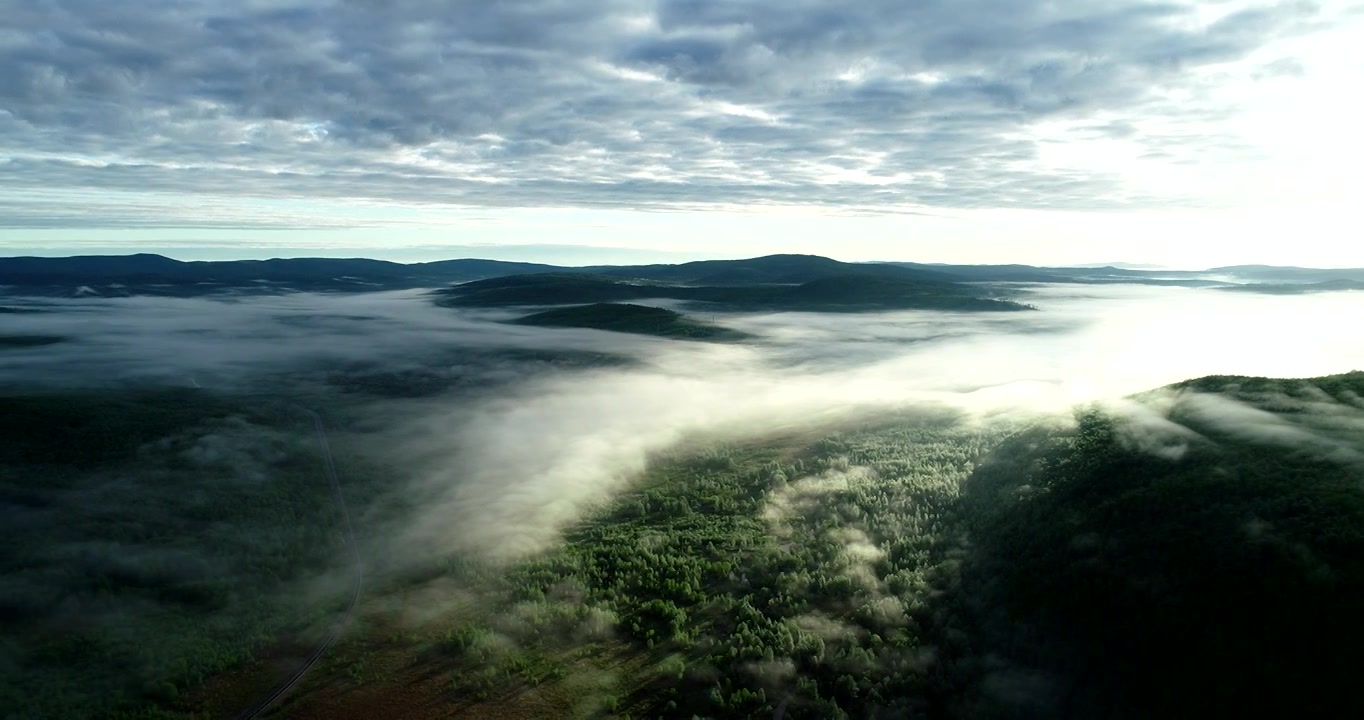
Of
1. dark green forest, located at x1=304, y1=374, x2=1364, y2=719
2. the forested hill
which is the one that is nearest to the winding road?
dark green forest, located at x1=304, y1=374, x2=1364, y2=719

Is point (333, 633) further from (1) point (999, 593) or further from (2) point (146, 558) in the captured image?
(1) point (999, 593)

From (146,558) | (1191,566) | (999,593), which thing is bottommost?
(146,558)

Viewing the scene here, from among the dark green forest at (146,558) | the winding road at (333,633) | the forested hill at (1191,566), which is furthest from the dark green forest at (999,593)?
the dark green forest at (146,558)

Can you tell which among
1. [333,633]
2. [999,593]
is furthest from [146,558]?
[999,593]

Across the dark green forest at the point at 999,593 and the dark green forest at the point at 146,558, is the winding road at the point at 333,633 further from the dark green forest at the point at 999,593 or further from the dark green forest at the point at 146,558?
the dark green forest at the point at 999,593

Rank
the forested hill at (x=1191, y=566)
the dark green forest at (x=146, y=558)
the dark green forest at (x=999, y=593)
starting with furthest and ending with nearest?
the dark green forest at (x=146, y=558) → the dark green forest at (x=999, y=593) → the forested hill at (x=1191, y=566)

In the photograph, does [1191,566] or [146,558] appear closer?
[1191,566]

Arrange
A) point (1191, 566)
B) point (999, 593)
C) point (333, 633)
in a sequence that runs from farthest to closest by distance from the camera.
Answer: point (333, 633)
point (999, 593)
point (1191, 566)

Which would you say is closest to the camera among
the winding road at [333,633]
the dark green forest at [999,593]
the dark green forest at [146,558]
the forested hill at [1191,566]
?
the forested hill at [1191,566]

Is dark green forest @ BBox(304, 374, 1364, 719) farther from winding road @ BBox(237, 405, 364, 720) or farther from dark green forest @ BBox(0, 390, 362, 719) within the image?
dark green forest @ BBox(0, 390, 362, 719)

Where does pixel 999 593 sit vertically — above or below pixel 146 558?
above

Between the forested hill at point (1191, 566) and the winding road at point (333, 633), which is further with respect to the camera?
the winding road at point (333, 633)

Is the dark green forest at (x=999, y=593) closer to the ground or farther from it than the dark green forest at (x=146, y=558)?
farther from it

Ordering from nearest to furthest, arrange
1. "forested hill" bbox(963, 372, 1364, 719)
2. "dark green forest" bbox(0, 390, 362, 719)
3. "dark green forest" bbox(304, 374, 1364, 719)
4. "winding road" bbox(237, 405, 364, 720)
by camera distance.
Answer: "forested hill" bbox(963, 372, 1364, 719) → "dark green forest" bbox(304, 374, 1364, 719) → "winding road" bbox(237, 405, 364, 720) → "dark green forest" bbox(0, 390, 362, 719)
